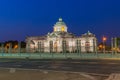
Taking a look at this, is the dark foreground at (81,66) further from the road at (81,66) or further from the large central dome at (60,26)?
the large central dome at (60,26)

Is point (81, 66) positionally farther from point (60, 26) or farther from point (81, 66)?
point (60, 26)

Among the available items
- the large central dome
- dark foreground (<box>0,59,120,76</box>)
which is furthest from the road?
the large central dome

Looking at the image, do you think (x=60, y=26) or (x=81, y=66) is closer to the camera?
(x=81, y=66)

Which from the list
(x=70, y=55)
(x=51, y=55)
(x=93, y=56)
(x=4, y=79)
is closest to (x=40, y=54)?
(x=51, y=55)

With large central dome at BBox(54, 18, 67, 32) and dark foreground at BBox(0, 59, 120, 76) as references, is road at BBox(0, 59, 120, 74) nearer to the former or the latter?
dark foreground at BBox(0, 59, 120, 76)

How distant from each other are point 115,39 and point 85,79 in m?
30.9

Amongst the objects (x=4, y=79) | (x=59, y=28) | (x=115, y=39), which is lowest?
(x=4, y=79)

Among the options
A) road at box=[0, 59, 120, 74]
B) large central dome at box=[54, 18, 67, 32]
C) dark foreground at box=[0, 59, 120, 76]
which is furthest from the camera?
large central dome at box=[54, 18, 67, 32]

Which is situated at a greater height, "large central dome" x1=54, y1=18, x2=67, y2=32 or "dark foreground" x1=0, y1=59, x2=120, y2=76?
"large central dome" x1=54, y1=18, x2=67, y2=32

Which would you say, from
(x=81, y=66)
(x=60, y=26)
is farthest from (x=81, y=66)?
(x=60, y=26)

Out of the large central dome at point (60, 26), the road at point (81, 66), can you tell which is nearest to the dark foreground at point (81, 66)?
the road at point (81, 66)

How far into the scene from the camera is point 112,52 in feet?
140

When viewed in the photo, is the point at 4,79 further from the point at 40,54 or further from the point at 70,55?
the point at 40,54

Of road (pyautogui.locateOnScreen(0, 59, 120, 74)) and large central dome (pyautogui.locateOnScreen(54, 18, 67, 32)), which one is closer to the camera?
road (pyautogui.locateOnScreen(0, 59, 120, 74))
